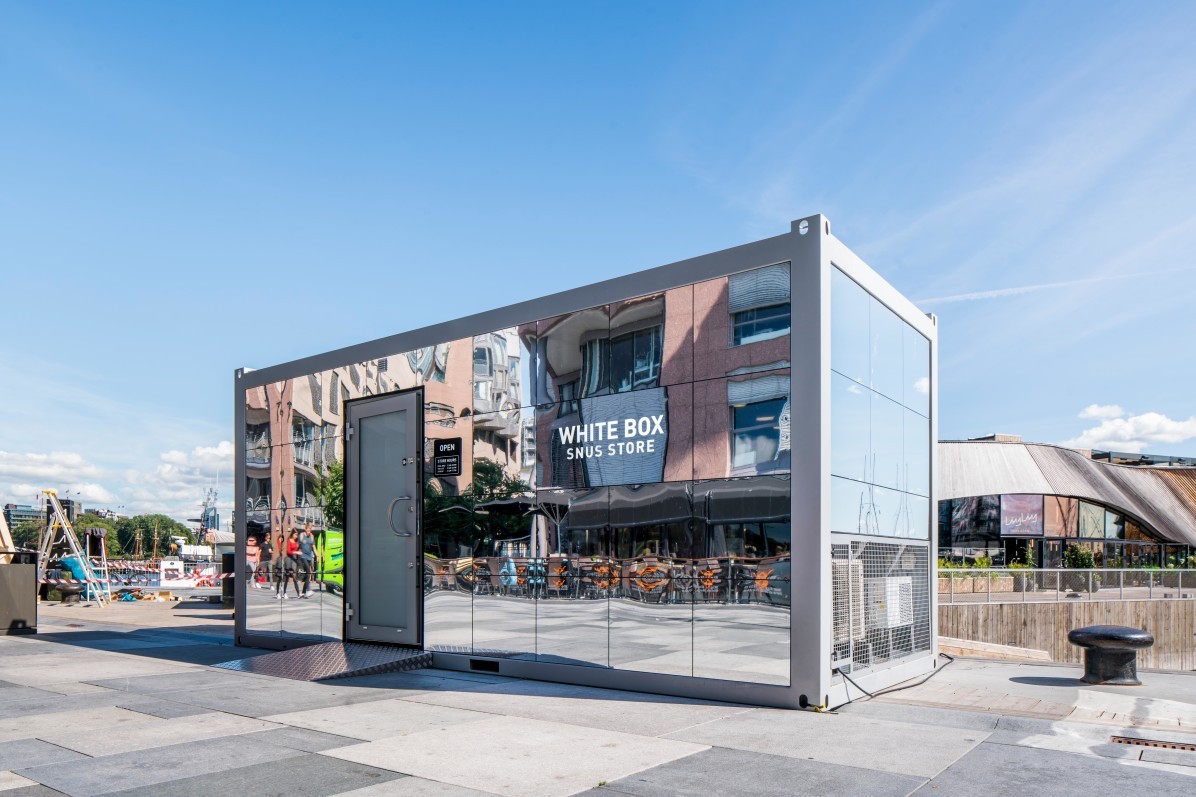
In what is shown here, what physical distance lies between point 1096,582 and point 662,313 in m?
21.6

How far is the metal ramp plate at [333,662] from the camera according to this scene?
32.7 ft

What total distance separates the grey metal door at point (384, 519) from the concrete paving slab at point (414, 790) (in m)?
5.50

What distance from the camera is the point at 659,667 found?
8.68 metres

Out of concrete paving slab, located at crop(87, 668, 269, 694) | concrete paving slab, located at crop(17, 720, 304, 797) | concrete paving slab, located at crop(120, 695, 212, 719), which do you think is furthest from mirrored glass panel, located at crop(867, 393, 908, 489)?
concrete paving slab, located at crop(87, 668, 269, 694)

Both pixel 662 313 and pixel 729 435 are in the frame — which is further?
pixel 662 313

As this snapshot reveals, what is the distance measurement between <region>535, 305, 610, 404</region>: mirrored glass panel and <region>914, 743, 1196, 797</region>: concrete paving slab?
4.78m

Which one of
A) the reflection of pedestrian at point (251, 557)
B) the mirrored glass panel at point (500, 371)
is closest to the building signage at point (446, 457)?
the mirrored glass panel at point (500, 371)

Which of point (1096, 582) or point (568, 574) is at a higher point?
point (568, 574)

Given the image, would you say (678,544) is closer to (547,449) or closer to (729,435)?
(729,435)

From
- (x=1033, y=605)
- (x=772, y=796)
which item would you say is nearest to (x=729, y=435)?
(x=772, y=796)

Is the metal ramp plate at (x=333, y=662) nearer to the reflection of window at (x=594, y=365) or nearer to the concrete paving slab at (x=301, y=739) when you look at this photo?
the concrete paving slab at (x=301, y=739)

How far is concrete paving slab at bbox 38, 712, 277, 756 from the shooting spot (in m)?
6.45

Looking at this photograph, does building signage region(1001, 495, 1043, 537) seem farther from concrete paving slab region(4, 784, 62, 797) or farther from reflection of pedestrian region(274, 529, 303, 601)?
concrete paving slab region(4, 784, 62, 797)

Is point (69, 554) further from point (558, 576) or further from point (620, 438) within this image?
point (620, 438)
